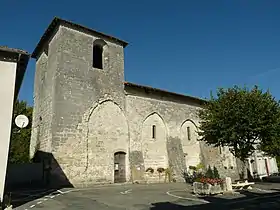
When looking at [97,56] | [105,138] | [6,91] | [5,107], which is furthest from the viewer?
[97,56]

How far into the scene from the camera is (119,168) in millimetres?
18562

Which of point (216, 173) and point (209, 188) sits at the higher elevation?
point (216, 173)

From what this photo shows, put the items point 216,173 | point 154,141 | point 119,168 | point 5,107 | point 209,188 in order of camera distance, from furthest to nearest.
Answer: point 216,173 < point 154,141 < point 119,168 < point 209,188 < point 5,107

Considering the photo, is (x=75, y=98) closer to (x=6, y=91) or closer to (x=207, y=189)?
(x=6, y=91)

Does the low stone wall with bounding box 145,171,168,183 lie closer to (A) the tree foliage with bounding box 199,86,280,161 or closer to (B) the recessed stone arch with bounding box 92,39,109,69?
(A) the tree foliage with bounding box 199,86,280,161

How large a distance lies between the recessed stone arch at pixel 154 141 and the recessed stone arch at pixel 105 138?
1842 mm

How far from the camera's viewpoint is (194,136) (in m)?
24.1

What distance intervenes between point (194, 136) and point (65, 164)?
501 inches

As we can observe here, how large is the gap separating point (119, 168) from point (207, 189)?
24.8 ft

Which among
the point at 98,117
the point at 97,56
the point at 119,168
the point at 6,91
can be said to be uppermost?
the point at 97,56

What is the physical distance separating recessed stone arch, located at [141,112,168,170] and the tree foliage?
537 centimetres

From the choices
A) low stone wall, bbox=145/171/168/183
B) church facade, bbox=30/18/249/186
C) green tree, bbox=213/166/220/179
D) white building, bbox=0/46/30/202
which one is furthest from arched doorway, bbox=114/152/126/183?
white building, bbox=0/46/30/202

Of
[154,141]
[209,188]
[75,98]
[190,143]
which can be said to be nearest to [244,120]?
[209,188]

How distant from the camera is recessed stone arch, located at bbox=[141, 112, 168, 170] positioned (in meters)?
20.3
